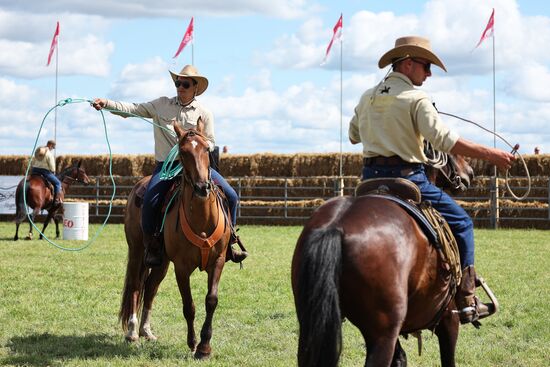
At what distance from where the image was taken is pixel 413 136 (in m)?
5.70

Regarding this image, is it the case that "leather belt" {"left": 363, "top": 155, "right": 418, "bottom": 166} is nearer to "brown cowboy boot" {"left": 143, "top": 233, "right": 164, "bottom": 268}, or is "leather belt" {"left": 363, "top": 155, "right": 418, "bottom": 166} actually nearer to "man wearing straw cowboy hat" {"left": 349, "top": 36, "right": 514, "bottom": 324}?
"man wearing straw cowboy hat" {"left": 349, "top": 36, "right": 514, "bottom": 324}

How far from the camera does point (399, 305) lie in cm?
479

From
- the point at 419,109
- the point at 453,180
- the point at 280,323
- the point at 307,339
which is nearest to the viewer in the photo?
the point at 307,339

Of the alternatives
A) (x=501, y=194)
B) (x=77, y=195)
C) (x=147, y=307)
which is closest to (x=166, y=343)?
(x=147, y=307)

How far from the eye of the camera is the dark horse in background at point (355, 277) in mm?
4625

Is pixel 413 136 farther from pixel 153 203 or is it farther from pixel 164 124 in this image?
pixel 164 124

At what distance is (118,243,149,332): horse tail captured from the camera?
898cm

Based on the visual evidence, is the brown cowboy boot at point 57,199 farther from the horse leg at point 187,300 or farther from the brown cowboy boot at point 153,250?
the horse leg at point 187,300

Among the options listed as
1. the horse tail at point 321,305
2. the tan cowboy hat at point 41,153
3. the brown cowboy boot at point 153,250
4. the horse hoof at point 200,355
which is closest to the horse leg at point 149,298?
the brown cowboy boot at point 153,250

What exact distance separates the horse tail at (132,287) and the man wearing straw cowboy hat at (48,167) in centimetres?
1296

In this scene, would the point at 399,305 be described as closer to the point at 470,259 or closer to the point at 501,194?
the point at 470,259

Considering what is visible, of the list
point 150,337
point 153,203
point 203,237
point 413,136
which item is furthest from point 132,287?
point 413,136

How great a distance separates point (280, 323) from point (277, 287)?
2.93 metres

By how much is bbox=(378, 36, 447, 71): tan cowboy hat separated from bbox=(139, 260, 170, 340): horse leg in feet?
13.2
